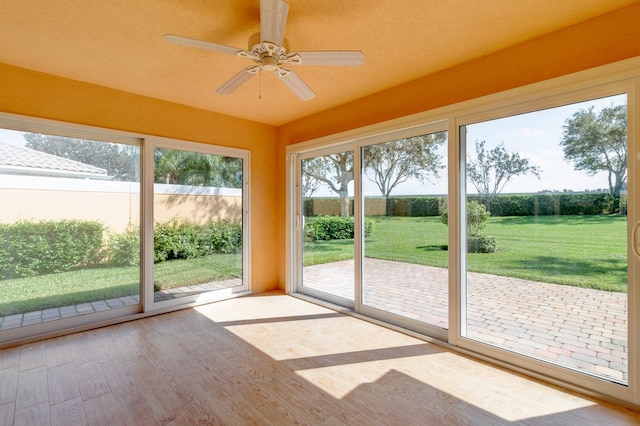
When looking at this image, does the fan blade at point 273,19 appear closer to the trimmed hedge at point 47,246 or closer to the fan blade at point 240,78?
the fan blade at point 240,78

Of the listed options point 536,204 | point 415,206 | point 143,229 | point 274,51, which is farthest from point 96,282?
point 536,204

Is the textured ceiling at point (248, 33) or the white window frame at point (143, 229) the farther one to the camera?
the white window frame at point (143, 229)

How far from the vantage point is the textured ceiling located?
199 cm

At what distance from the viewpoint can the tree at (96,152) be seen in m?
3.10

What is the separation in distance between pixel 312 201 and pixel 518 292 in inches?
109

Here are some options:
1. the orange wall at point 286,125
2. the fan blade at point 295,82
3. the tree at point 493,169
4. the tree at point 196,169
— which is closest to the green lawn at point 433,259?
the tree at point 493,169

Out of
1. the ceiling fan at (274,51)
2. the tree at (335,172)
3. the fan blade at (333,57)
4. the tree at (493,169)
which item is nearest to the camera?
the ceiling fan at (274,51)

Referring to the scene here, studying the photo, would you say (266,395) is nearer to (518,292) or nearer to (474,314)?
(474,314)

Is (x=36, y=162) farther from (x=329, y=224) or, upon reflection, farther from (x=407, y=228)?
(x=407, y=228)

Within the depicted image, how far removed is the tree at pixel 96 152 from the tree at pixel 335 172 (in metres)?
2.24

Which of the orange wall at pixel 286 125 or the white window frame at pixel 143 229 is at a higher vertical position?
the orange wall at pixel 286 125

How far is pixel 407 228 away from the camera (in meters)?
3.37

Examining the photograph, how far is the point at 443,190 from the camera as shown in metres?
3.04

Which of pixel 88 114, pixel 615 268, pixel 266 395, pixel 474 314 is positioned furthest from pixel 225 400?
pixel 88 114
